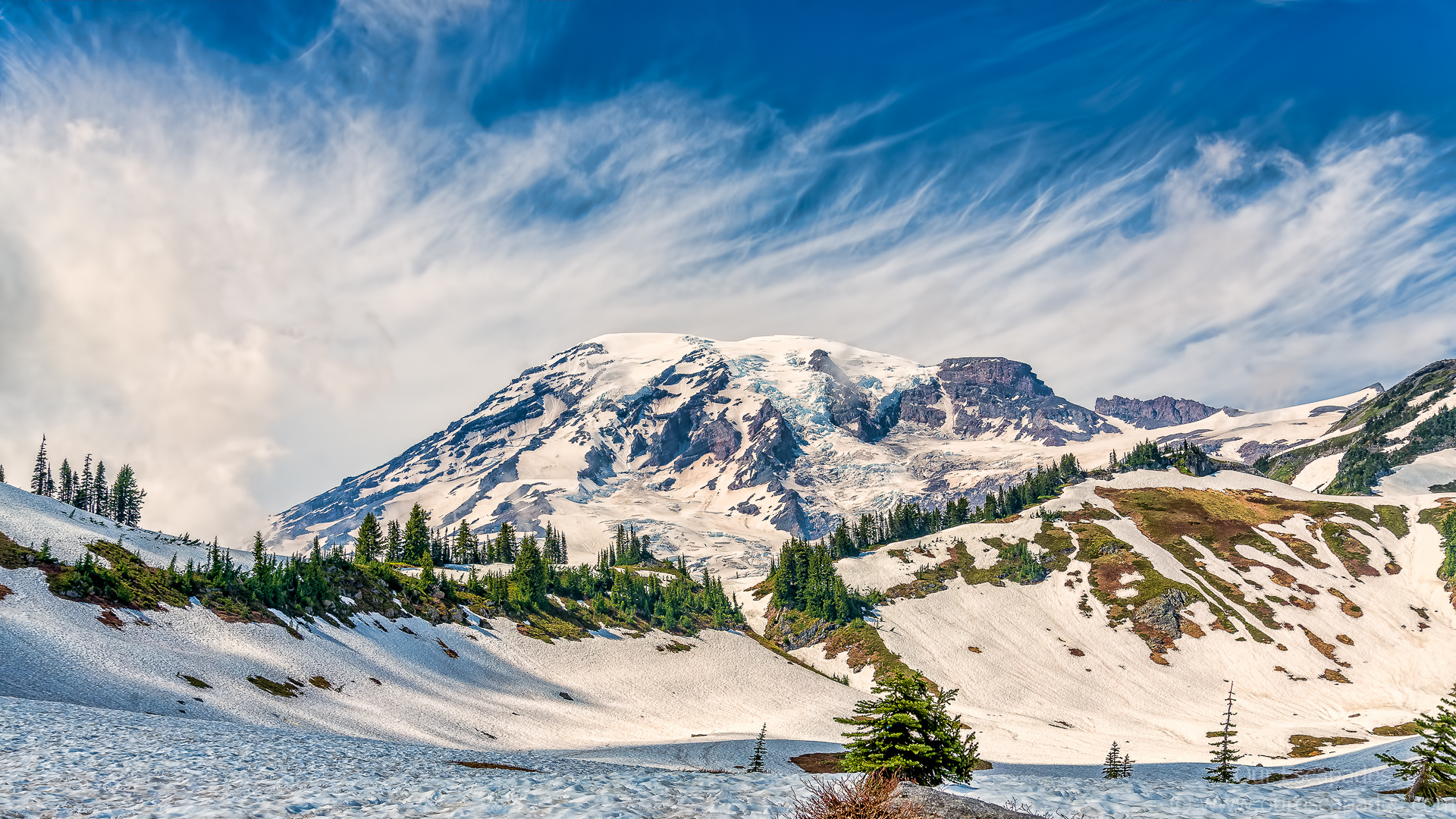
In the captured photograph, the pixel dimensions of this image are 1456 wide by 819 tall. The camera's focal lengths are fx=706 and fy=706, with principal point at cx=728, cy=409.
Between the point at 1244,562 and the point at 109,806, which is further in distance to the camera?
the point at 1244,562

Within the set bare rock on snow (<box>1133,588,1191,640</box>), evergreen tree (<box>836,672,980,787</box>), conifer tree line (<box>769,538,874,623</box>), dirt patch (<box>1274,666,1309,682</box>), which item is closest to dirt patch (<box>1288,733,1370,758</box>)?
dirt patch (<box>1274,666,1309,682</box>)

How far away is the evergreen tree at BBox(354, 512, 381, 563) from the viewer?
5541 inches

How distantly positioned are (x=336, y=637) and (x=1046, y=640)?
140 metres

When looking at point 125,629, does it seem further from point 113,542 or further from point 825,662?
point 825,662

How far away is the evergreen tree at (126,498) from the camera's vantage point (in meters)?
175

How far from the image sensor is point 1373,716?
4968 inches

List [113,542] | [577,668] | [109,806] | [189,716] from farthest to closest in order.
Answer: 1. [577,668]
2. [113,542]
3. [189,716]
4. [109,806]

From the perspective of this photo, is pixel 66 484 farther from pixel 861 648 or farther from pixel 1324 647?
pixel 1324 647

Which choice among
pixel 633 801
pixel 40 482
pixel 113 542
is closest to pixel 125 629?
pixel 113 542

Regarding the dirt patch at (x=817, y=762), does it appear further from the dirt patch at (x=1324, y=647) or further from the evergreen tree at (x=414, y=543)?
the dirt patch at (x=1324, y=647)

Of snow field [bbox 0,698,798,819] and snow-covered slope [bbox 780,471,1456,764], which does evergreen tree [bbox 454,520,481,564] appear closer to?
snow-covered slope [bbox 780,471,1456,764]

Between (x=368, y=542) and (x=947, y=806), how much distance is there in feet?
542

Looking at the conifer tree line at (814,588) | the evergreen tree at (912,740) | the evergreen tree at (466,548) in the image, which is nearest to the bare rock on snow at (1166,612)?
the conifer tree line at (814,588)

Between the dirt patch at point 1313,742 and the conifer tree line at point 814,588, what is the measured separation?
7965 centimetres
